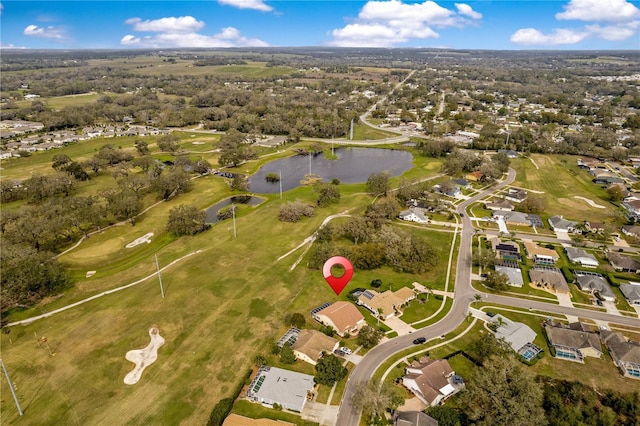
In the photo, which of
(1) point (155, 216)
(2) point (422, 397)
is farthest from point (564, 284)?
(1) point (155, 216)

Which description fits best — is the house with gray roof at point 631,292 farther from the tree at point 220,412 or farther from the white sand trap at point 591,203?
the tree at point 220,412

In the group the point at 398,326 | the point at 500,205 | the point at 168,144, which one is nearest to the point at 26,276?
the point at 398,326

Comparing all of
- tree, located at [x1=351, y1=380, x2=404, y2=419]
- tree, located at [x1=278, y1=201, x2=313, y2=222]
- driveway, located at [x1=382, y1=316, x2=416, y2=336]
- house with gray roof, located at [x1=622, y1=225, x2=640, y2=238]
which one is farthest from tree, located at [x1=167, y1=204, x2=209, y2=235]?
house with gray roof, located at [x1=622, y1=225, x2=640, y2=238]

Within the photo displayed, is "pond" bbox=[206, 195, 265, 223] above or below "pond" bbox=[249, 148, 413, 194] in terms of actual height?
below

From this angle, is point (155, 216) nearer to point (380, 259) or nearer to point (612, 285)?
point (380, 259)

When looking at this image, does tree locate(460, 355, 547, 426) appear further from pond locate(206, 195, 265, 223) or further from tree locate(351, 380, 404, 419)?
pond locate(206, 195, 265, 223)

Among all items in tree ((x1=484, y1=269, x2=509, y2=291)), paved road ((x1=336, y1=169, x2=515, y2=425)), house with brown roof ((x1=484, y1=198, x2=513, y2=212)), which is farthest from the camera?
house with brown roof ((x1=484, y1=198, x2=513, y2=212))
